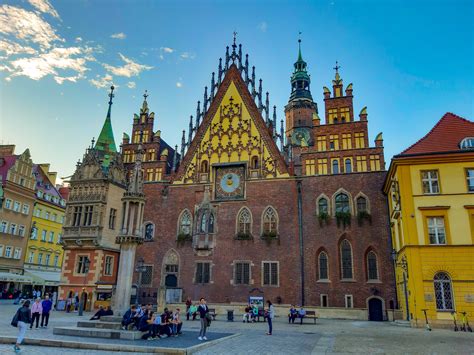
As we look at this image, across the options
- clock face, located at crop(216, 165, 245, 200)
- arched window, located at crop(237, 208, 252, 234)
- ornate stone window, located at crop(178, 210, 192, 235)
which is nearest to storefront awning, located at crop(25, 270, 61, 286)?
ornate stone window, located at crop(178, 210, 192, 235)

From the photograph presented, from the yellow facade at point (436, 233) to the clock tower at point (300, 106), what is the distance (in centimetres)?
2986

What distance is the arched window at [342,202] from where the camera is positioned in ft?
108

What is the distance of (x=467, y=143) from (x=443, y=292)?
9941mm

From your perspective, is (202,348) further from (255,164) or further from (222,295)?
(255,164)

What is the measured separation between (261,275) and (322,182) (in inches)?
383

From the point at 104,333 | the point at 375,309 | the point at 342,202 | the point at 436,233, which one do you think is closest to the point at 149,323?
the point at 104,333

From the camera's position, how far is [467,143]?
2542 centimetres

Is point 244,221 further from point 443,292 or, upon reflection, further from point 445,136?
point 445,136

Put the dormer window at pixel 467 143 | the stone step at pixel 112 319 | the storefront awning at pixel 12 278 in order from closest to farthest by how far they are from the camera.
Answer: the stone step at pixel 112 319
the dormer window at pixel 467 143
the storefront awning at pixel 12 278

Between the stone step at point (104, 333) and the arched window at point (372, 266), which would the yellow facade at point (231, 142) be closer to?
the arched window at point (372, 266)

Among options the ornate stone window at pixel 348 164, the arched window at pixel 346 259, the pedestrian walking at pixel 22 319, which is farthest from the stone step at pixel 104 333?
the ornate stone window at pixel 348 164

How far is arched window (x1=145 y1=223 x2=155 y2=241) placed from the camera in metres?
37.0

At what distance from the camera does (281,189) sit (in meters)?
34.7

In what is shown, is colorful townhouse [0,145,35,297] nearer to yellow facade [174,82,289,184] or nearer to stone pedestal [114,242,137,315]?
yellow facade [174,82,289,184]
